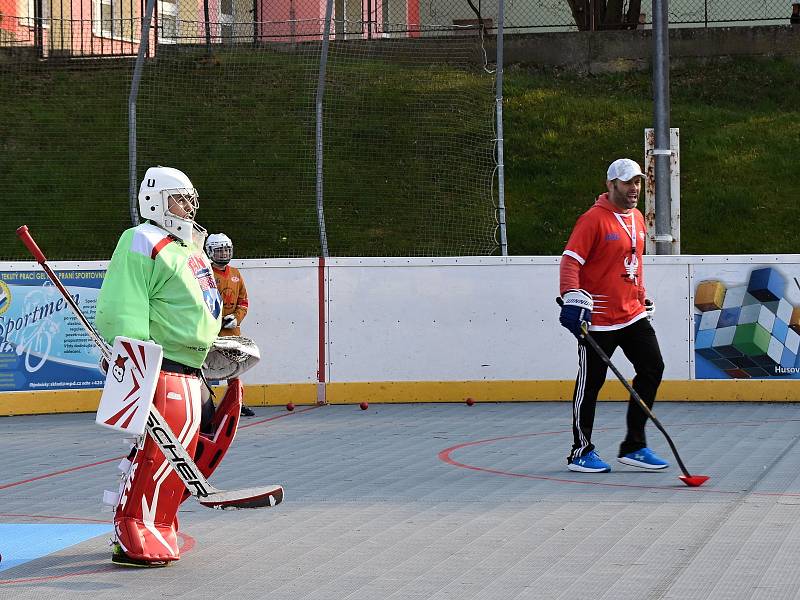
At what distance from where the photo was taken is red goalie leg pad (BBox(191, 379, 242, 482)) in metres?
6.38

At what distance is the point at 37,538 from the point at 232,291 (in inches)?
226

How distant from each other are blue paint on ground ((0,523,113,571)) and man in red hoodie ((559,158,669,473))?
3.21m

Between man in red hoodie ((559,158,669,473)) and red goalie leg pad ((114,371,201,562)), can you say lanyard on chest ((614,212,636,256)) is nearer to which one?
man in red hoodie ((559,158,669,473))


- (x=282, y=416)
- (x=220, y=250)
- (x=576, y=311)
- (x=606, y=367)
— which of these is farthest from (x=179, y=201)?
(x=282, y=416)

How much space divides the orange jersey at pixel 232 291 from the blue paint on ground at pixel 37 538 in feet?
17.1

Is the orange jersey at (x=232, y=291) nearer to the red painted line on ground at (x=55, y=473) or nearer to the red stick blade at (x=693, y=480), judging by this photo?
the red painted line on ground at (x=55, y=473)

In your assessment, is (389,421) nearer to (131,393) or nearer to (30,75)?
(131,393)

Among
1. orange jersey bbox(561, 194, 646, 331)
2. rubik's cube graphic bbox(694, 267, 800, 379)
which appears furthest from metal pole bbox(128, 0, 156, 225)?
orange jersey bbox(561, 194, 646, 331)

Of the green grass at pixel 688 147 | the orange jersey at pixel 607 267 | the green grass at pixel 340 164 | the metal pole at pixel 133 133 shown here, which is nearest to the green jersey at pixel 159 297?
the orange jersey at pixel 607 267

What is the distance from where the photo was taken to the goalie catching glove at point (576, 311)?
8.38 metres

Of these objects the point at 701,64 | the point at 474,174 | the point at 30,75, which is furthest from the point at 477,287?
the point at 701,64

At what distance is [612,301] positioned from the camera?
8.64 meters

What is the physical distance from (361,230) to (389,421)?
16.9 ft

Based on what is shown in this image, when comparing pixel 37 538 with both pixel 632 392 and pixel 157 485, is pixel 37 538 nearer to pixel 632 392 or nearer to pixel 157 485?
pixel 157 485
